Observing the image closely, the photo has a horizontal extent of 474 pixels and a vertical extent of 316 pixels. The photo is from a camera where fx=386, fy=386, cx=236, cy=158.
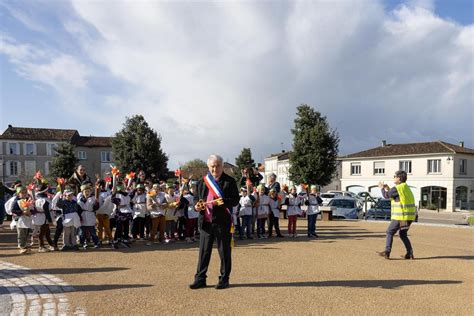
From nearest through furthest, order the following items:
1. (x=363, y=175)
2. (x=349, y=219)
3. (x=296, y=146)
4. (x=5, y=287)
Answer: (x=5, y=287), (x=349, y=219), (x=296, y=146), (x=363, y=175)

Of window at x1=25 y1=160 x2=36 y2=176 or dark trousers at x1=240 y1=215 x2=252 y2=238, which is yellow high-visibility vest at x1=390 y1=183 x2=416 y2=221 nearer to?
dark trousers at x1=240 y1=215 x2=252 y2=238

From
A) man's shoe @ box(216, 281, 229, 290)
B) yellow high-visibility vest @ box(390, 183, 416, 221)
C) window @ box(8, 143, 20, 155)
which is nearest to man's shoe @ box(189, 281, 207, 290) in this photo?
man's shoe @ box(216, 281, 229, 290)

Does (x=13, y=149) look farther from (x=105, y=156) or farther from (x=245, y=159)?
(x=245, y=159)

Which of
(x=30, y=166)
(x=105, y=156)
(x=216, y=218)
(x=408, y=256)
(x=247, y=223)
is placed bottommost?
(x=408, y=256)

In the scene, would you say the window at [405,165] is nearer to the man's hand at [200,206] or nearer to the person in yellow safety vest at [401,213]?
the person in yellow safety vest at [401,213]

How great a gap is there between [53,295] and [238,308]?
8.66 ft

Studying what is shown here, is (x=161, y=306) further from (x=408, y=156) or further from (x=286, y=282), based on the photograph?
(x=408, y=156)

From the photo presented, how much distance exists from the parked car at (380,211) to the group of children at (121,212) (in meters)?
8.43

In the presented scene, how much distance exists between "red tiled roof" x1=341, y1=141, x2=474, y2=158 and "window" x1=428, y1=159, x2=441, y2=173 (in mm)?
984

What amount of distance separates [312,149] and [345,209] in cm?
1101

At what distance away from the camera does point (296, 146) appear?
31.1 m

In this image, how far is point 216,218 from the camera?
5.91 meters

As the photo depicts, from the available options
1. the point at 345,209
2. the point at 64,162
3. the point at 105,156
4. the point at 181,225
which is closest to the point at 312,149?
the point at 345,209

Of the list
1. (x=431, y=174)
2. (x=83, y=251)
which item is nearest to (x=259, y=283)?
(x=83, y=251)
